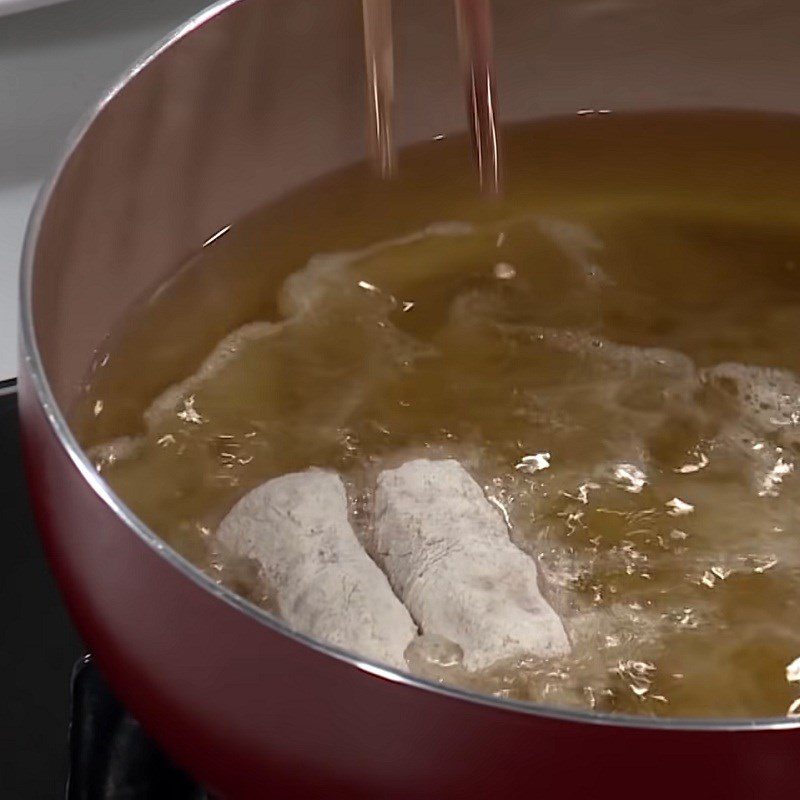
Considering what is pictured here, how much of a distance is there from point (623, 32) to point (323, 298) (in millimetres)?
247

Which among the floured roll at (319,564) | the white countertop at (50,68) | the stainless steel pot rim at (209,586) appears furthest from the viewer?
the white countertop at (50,68)

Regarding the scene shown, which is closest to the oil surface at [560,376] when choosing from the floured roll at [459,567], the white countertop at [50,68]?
the floured roll at [459,567]

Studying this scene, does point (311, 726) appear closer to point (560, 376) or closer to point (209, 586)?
point (209, 586)

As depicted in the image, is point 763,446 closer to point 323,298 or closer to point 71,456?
point 323,298

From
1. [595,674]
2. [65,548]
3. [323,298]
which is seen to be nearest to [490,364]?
[323,298]

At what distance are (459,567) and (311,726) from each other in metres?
0.17

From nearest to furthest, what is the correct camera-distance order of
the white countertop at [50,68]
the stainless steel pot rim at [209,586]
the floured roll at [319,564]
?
the stainless steel pot rim at [209,586]
the floured roll at [319,564]
the white countertop at [50,68]

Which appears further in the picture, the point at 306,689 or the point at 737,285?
the point at 737,285

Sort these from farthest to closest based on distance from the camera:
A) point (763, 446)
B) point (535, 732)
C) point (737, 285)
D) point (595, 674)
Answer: point (737, 285)
point (763, 446)
point (595, 674)
point (535, 732)

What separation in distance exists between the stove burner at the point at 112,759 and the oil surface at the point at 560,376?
7cm

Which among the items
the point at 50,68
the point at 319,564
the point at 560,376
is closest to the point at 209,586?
the point at 319,564

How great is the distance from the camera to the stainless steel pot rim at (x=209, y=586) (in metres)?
0.38

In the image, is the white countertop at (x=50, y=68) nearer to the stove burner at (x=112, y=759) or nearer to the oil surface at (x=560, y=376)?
the oil surface at (x=560, y=376)

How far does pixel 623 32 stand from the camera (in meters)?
0.84
